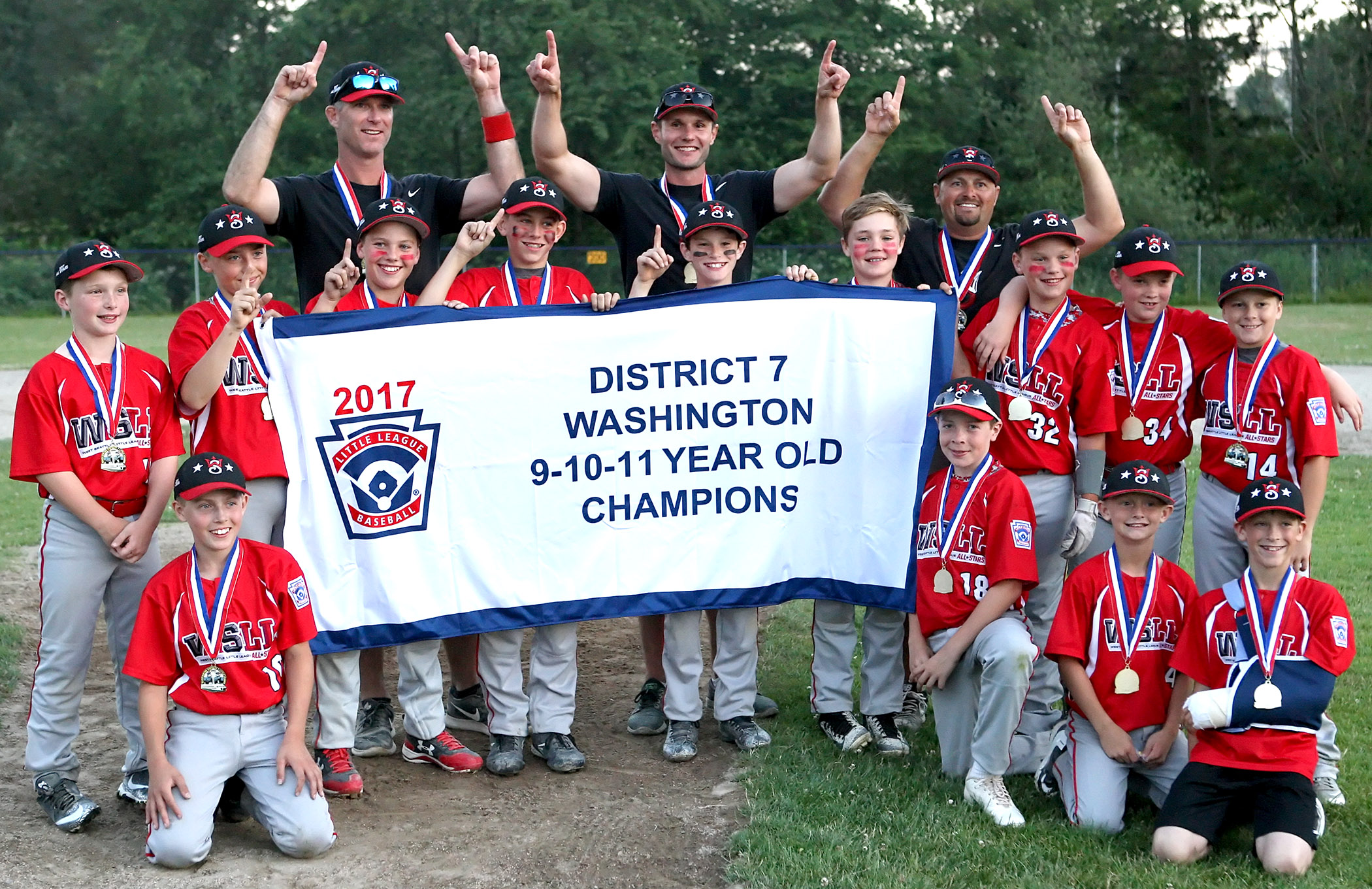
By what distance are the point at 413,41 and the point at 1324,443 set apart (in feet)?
123

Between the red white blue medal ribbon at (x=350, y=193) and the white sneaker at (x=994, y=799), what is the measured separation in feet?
12.0

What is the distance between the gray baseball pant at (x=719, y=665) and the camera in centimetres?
603

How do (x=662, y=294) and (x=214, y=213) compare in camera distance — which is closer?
(x=214, y=213)

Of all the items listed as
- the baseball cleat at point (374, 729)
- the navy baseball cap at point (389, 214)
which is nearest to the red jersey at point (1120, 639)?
the baseball cleat at point (374, 729)

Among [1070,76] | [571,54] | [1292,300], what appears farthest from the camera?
[1070,76]

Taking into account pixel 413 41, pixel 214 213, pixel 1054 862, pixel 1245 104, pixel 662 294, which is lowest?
pixel 1054 862

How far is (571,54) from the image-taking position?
3741cm

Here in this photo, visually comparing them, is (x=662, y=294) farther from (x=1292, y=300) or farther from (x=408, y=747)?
(x=1292, y=300)

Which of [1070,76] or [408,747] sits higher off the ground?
[1070,76]

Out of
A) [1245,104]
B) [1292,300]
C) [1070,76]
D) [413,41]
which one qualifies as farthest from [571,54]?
[1245,104]

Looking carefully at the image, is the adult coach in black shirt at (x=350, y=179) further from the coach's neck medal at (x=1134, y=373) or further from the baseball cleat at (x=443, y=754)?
the coach's neck medal at (x=1134, y=373)

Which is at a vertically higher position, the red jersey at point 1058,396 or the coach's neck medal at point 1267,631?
the red jersey at point 1058,396

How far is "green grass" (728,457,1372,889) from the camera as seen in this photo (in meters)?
4.61

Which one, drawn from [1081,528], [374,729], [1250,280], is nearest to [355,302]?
[374,729]
